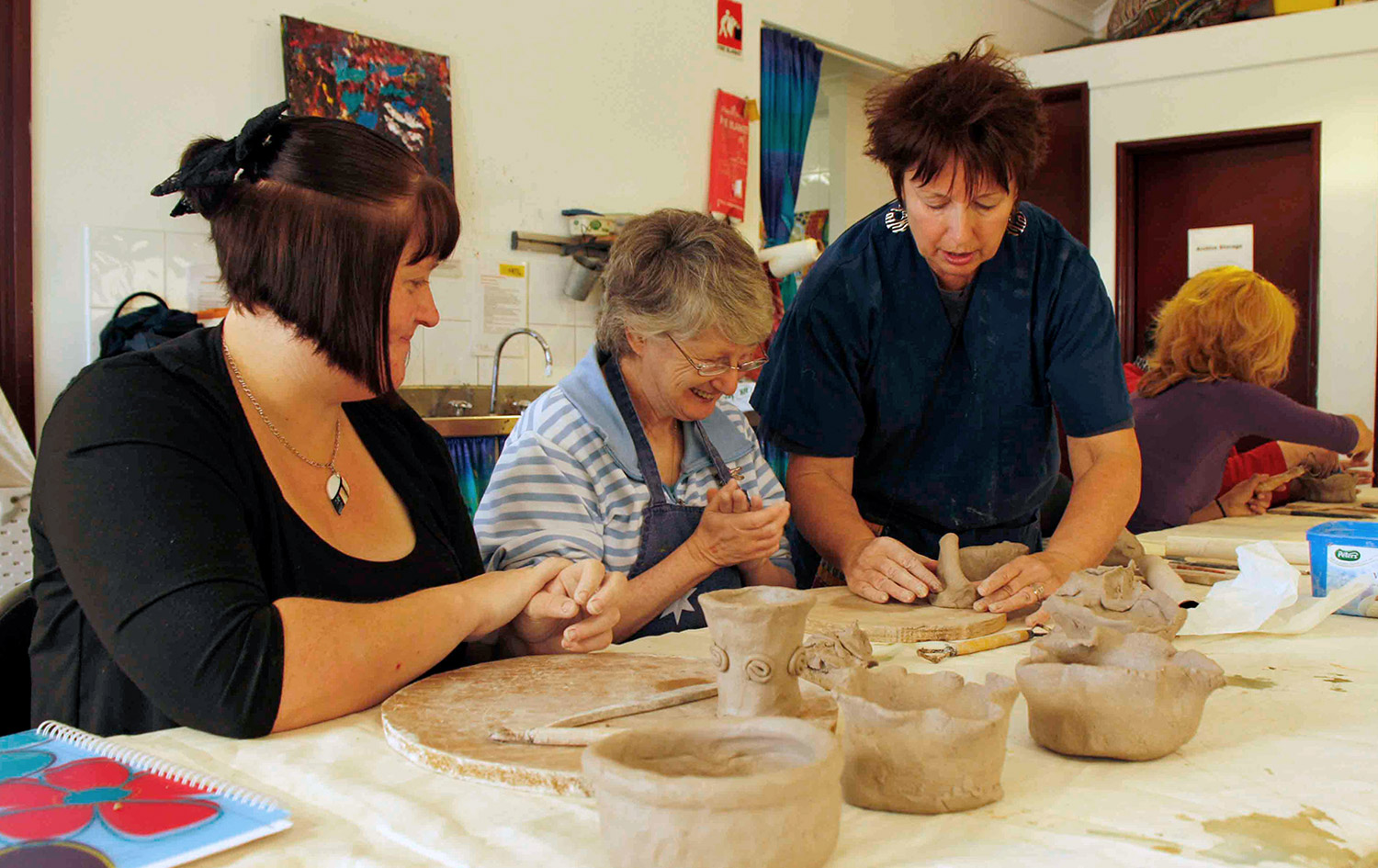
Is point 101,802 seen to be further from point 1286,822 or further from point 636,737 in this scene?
point 1286,822

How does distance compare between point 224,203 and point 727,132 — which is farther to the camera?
point 727,132

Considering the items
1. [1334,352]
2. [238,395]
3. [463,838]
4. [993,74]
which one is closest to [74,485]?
[238,395]

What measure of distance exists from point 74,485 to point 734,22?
14.6ft

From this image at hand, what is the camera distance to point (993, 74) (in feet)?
6.51

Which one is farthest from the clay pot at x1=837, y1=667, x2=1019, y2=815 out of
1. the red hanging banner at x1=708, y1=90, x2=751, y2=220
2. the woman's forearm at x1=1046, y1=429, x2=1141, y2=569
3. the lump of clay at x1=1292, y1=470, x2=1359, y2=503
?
the red hanging banner at x1=708, y1=90, x2=751, y2=220

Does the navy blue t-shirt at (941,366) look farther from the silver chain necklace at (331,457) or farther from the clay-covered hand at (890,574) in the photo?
the silver chain necklace at (331,457)

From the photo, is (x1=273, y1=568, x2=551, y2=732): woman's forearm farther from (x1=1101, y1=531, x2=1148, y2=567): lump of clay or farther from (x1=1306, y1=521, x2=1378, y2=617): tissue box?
(x1=1306, y1=521, x2=1378, y2=617): tissue box

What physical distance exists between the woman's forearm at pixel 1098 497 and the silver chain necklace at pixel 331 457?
121 cm

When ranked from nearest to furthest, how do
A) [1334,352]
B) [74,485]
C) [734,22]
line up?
1. [74,485]
2. [734,22]
3. [1334,352]

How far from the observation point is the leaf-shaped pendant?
150cm

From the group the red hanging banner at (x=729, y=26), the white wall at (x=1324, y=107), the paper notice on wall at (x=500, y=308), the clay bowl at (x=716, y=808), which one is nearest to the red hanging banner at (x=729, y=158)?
the red hanging banner at (x=729, y=26)

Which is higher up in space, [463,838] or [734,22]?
[734,22]

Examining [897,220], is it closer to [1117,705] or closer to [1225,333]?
[1117,705]

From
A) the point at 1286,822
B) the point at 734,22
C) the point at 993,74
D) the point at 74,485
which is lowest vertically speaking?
the point at 1286,822
